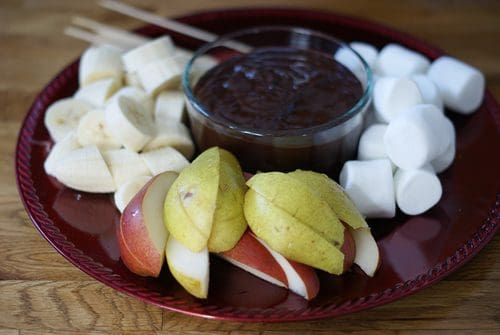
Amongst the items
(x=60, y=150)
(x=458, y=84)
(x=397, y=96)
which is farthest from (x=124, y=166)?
(x=458, y=84)

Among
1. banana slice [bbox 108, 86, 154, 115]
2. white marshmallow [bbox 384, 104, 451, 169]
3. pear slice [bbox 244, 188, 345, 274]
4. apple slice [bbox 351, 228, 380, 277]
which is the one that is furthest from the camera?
banana slice [bbox 108, 86, 154, 115]

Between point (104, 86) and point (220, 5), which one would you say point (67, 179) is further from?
point (220, 5)

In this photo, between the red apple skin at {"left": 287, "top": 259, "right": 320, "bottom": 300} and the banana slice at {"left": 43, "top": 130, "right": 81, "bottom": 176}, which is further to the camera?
the banana slice at {"left": 43, "top": 130, "right": 81, "bottom": 176}

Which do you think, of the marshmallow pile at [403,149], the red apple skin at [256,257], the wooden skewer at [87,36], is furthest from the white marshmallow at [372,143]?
the wooden skewer at [87,36]

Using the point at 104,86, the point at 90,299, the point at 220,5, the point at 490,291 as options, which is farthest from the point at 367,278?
the point at 220,5

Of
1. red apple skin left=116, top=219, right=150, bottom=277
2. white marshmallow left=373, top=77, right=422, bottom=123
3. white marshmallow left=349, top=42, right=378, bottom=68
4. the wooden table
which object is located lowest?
the wooden table

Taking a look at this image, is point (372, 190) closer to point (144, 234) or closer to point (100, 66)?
point (144, 234)

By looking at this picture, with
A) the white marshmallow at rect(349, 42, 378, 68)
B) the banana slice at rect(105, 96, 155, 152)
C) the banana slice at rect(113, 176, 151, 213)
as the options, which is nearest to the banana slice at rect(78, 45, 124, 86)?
the banana slice at rect(105, 96, 155, 152)

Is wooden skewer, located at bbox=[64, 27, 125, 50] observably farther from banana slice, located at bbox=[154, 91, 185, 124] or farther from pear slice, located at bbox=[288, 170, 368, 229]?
pear slice, located at bbox=[288, 170, 368, 229]
